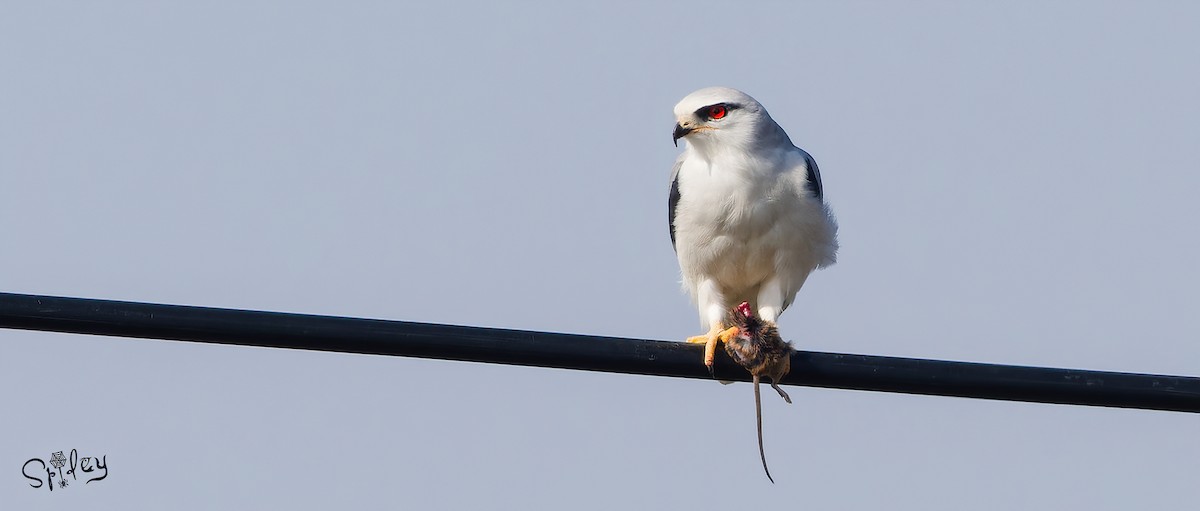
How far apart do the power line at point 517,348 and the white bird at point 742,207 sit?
294cm

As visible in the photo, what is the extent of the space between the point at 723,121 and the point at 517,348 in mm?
3889

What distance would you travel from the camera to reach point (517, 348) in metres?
5.96

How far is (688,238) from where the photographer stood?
9.63 meters

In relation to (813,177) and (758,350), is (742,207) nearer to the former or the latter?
(813,177)

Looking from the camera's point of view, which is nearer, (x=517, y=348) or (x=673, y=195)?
(x=517, y=348)

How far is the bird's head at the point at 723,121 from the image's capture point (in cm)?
946

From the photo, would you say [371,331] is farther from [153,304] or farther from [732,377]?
[732,377]

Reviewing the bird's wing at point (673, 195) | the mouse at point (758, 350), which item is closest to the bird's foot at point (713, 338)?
the mouse at point (758, 350)

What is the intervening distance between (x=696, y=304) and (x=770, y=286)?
1.86 feet

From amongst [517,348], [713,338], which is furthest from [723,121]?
[517,348]

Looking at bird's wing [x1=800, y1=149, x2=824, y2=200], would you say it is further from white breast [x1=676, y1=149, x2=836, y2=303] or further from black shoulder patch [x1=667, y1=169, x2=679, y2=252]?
black shoulder patch [x1=667, y1=169, x2=679, y2=252]

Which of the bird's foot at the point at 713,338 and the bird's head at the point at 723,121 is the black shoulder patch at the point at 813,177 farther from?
the bird's foot at the point at 713,338

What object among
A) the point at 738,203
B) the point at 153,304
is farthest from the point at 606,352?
the point at 738,203

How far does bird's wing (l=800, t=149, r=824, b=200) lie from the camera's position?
9.55m
